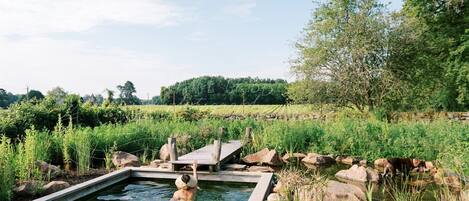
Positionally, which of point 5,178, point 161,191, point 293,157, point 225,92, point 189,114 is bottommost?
point 161,191

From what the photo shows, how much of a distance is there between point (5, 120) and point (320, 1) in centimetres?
1610

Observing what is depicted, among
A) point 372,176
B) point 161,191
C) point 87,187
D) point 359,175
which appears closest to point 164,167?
point 161,191

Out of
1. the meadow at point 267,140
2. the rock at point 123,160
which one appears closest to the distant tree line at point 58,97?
the meadow at point 267,140

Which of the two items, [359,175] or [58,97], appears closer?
[359,175]

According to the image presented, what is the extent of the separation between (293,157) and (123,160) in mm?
4140

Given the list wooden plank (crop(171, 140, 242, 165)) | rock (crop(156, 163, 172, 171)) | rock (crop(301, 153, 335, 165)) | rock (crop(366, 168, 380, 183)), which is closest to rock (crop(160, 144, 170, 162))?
wooden plank (crop(171, 140, 242, 165))

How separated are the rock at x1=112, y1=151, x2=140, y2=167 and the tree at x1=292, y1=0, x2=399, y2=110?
12.1m

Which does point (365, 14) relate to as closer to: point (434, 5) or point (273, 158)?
point (434, 5)

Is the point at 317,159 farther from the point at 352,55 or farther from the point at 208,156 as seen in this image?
the point at 352,55

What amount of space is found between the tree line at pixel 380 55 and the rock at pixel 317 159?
9243mm

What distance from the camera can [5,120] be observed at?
10344mm

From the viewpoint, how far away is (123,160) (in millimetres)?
9148

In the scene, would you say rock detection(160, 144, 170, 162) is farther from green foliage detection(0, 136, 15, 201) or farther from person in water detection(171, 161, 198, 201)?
person in water detection(171, 161, 198, 201)

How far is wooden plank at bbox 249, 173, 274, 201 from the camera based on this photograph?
5.75 meters
